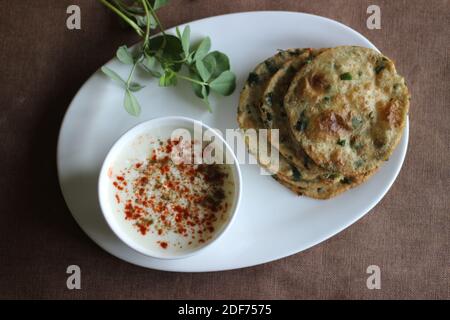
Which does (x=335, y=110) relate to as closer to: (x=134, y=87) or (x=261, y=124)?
(x=261, y=124)

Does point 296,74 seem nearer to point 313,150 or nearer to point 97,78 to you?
point 313,150

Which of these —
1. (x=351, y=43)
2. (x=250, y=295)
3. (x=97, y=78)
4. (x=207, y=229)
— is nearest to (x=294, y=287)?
(x=250, y=295)

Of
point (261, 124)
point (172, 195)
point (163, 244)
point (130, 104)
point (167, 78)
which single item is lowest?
point (163, 244)

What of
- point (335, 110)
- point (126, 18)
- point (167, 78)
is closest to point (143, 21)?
point (126, 18)

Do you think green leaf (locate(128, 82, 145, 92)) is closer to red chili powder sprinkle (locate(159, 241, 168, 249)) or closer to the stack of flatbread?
the stack of flatbread

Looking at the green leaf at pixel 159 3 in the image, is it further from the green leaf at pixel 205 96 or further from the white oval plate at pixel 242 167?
the green leaf at pixel 205 96
